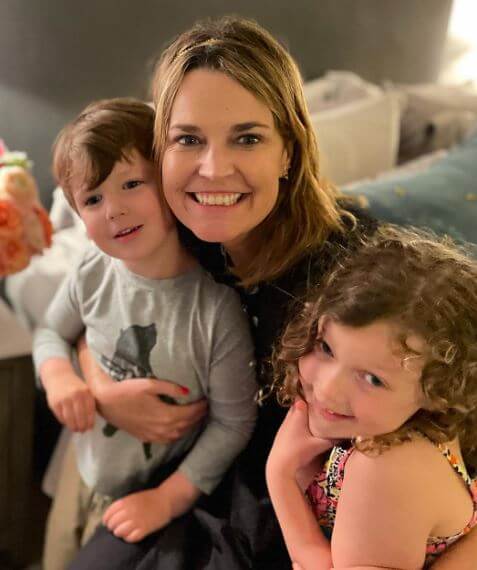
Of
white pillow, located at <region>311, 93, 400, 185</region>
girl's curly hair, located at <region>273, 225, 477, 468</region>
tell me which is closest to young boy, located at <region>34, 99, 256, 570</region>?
girl's curly hair, located at <region>273, 225, 477, 468</region>

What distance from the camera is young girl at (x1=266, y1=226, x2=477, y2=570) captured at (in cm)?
67

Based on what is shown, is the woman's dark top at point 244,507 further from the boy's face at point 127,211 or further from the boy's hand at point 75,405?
the boy's hand at point 75,405

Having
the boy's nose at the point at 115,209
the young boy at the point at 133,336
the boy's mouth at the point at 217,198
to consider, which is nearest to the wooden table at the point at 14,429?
the young boy at the point at 133,336

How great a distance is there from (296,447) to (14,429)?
2.35 feet

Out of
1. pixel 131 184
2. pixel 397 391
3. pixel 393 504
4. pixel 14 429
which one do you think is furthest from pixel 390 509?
pixel 14 429

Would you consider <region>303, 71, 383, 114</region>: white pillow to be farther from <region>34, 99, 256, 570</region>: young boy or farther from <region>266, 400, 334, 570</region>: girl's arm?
<region>266, 400, 334, 570</region>: girl's arm

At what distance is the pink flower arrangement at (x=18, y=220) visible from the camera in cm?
115

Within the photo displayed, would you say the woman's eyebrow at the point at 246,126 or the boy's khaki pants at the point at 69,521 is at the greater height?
the woman's eyebrow at the point at 246,126

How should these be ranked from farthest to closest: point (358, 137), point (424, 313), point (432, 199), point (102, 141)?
point (358, 137) → point (432, 199) → point (102, 141) → point (424, 313)

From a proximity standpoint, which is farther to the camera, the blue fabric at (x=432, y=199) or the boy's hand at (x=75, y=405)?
the blue fabric at (x=432, y=199)

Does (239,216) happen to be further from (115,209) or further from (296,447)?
(296,447)

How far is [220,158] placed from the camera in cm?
84

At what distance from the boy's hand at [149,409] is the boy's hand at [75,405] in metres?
0.02

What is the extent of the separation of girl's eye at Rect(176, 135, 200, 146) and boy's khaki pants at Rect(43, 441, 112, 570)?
2.14 feet
